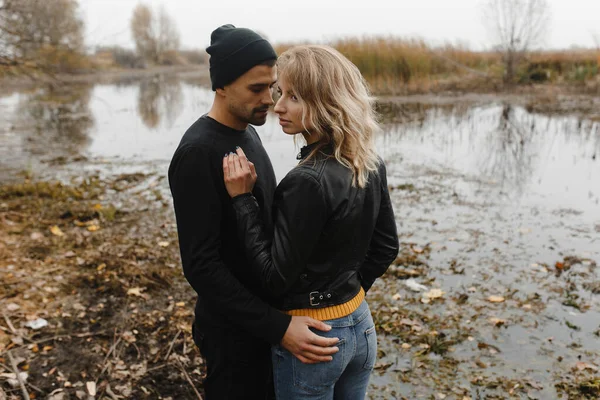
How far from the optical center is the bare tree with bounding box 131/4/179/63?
71.4m

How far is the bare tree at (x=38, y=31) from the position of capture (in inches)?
368

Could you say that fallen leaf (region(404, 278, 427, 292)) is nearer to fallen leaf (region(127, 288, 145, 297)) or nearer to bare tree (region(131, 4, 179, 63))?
fallen leaf (region(127, 288, 145, 297))

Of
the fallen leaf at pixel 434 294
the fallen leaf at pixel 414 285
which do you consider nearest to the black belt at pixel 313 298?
the fallen leaf at pixel 434 294

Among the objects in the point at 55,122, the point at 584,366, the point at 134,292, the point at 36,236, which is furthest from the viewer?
the point at 55,122

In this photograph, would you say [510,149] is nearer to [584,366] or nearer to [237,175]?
[584,366]

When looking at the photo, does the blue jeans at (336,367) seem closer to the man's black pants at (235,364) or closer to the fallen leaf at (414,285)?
the man's black pants at (235,364)

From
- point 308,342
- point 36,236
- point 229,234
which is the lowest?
point 36,236

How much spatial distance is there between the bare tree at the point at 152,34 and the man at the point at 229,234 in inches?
2832

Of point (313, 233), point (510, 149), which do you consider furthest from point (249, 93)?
point (510, 149)

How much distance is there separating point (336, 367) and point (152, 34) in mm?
78861

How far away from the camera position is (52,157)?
11.8 meters

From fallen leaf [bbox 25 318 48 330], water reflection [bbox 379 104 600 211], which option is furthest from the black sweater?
water reflection [bbox 379 104 600 211]

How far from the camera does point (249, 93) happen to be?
7.61 ft

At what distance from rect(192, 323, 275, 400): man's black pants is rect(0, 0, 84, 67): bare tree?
28.5 ft
